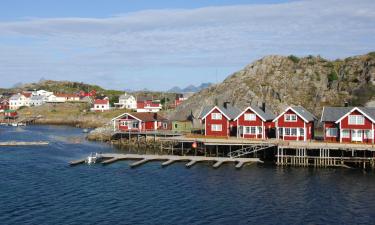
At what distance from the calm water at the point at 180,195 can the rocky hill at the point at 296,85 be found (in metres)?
55.6

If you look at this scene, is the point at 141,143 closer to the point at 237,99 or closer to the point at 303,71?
the point at 237,99

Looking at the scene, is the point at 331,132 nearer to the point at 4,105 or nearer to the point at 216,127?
the point at 216,127

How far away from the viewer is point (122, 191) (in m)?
50.8

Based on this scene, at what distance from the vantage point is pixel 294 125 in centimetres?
7075

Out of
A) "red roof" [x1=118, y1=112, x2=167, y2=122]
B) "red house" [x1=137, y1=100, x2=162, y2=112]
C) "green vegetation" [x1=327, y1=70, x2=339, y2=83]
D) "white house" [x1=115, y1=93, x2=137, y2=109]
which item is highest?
"green vegetation" [x1=327, y1=70, x2=339, y2=83]

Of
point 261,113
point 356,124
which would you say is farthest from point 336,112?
point 261,113

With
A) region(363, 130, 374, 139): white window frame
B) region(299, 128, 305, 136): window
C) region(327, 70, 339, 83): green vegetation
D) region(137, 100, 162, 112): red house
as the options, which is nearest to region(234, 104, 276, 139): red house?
region(299, 128, 305, 136): window

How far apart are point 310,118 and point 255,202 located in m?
29.4

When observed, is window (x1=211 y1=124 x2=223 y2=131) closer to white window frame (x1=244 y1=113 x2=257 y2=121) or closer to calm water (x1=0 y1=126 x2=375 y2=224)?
white window frame (x1=244 y1=113 x2=257 y2=121)

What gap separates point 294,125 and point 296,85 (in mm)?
54586

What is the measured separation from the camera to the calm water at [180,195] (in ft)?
136

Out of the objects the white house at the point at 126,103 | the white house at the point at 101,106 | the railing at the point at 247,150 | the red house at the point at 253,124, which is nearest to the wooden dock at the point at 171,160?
the railing at the point at 247,150

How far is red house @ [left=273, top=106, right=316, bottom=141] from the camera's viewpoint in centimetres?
7038

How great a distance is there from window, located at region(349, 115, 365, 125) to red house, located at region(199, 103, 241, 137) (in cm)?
1927
